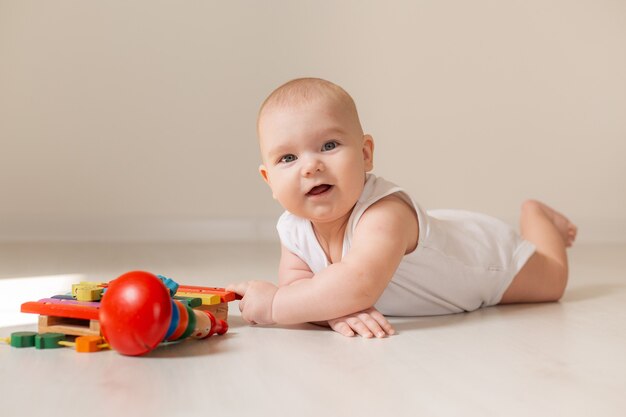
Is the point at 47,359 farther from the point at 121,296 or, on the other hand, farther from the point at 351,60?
the point at 351,60

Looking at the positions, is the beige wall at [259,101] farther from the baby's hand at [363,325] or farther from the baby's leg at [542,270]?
the baby's hand at [363,325]

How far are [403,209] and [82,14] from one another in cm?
227

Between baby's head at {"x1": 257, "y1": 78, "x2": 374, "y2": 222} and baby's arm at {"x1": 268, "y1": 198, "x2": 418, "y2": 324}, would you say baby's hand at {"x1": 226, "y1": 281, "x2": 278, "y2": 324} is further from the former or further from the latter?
baby's head at {"x1": 257, "y1": 78, "x2": 374, "y2": 222}

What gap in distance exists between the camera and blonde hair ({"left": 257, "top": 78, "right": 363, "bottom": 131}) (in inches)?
50.6

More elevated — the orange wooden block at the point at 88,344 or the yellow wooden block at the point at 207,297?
the yellow wooden block at the point at 207,297

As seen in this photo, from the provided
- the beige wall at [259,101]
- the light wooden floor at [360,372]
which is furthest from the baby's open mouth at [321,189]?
the beige wall at [259,101]

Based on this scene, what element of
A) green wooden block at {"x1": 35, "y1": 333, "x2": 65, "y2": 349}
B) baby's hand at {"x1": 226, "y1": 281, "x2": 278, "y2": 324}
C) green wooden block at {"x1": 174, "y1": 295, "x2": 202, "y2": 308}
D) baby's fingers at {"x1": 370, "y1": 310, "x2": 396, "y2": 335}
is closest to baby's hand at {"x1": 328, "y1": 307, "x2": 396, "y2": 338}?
baby's fingers at {"x1": 370, "y1": 310, "x2": 396, "y2": 335}

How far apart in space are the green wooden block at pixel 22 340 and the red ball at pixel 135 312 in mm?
174

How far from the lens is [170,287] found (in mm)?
1204

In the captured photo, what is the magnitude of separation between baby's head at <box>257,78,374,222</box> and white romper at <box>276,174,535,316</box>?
63mm

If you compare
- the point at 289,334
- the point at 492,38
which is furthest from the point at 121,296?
the point at 492,38

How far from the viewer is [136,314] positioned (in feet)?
3.34

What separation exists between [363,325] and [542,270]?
1.71 ft

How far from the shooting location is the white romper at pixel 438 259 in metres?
1.39
